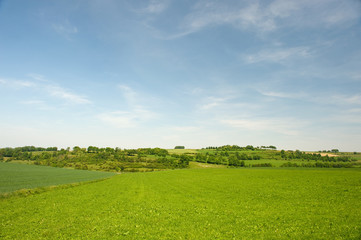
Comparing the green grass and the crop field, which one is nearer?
the crop field

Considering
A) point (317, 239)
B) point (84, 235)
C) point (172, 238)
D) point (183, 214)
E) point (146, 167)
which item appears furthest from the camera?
point (146, 167)

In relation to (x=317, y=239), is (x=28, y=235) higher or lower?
lower

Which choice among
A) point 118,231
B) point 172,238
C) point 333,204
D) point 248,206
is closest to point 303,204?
point 333,204

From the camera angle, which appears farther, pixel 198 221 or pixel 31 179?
pixel 31 179

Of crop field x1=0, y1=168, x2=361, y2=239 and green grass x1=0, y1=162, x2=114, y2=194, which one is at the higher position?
crop field x1=0, y1=168, x2=361, y2=239

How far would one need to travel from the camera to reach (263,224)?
676 inches

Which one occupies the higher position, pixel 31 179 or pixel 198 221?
pixel 198 221

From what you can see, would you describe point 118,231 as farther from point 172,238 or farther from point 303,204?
point 303,204

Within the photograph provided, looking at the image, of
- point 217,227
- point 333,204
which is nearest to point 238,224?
point 217,227

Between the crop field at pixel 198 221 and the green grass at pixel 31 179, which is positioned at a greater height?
the crop field at pixel 198 221

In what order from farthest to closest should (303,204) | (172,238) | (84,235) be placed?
(303,204)
(84,235)
(172,238)

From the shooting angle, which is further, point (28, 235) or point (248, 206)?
point (248, 206)

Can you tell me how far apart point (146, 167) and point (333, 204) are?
153130 mm

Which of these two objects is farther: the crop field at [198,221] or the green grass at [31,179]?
the green grass at [31,179]
